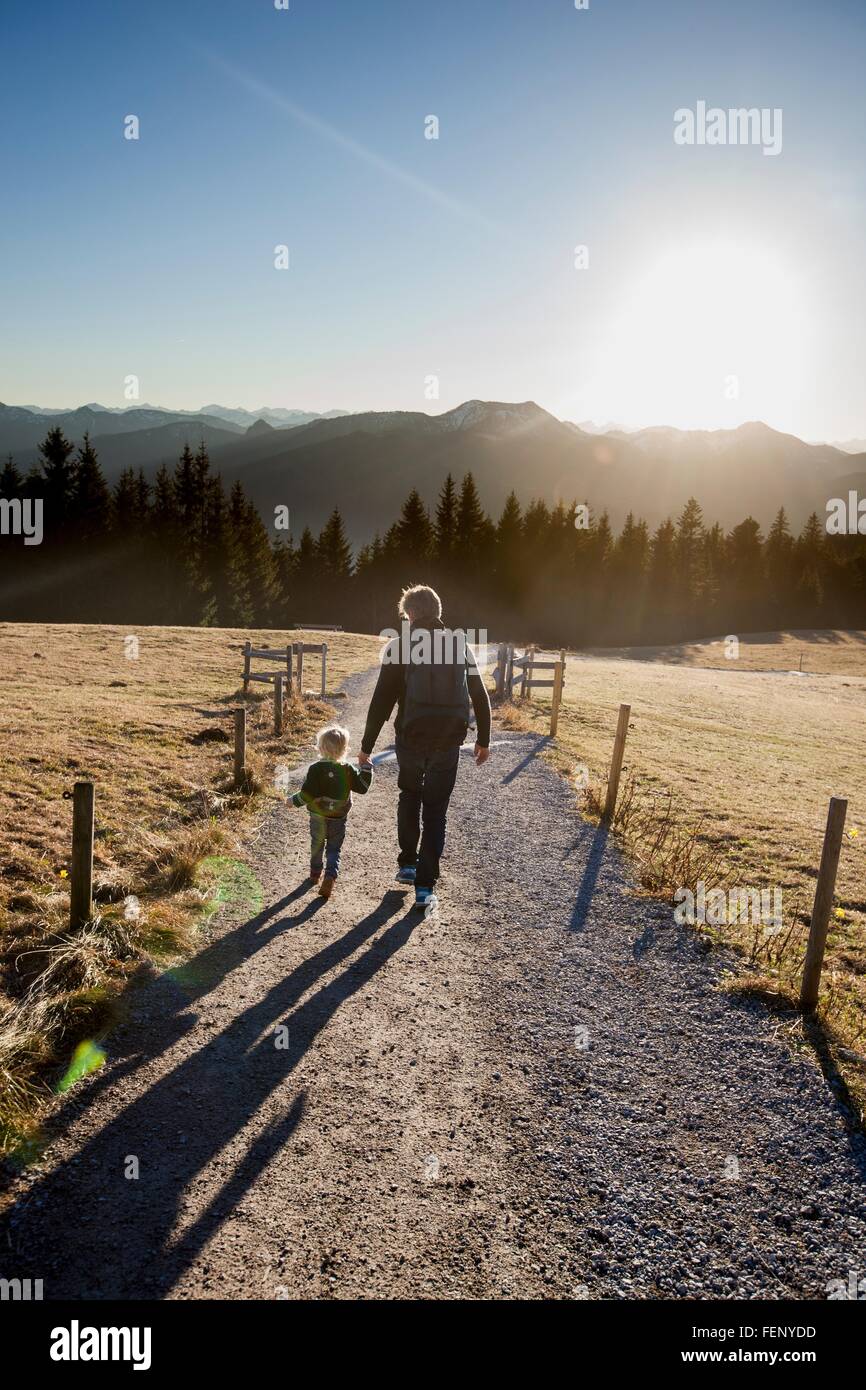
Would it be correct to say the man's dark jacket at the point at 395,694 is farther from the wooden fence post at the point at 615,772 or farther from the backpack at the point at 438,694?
the wooden fence post at the point at 615,772

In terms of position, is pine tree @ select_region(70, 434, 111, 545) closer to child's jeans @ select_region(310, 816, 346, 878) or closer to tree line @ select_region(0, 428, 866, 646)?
tree line @ select_region(0, 428, 866, 646)

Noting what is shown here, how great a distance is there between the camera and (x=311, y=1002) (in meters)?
5.39

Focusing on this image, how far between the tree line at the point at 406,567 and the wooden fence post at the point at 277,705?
4253 centimetres

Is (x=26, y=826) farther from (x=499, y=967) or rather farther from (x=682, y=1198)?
(x=682, y=1198)

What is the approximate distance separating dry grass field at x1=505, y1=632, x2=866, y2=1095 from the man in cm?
303

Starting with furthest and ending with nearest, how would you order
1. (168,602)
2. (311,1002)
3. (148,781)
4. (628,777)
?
1. (168,602)
2. (628,777)
3. (148,781)
4. (311,1002)

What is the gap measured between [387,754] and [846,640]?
7121 cm

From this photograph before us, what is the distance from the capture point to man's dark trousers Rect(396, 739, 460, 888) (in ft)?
22.4

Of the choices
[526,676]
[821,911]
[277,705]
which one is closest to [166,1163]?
[821,911]

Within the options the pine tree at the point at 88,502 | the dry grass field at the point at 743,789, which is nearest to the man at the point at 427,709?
the dry grass field at the point at 743,789

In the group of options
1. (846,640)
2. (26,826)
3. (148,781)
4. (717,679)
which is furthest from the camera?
(846,640)

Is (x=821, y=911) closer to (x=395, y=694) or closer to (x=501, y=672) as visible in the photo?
(x=395, y=694)
